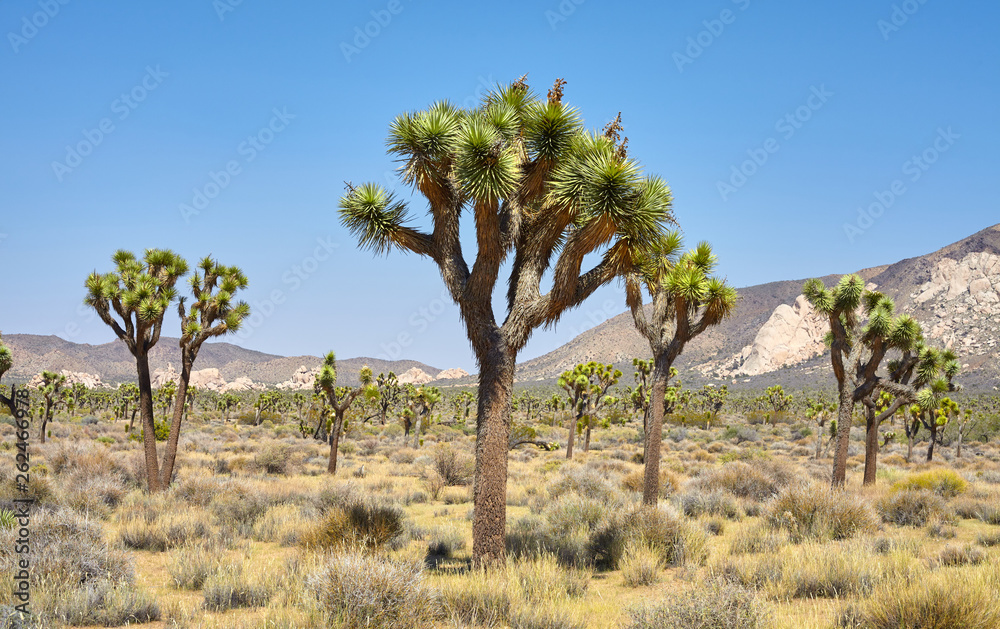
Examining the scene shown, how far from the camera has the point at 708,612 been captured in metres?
5.25

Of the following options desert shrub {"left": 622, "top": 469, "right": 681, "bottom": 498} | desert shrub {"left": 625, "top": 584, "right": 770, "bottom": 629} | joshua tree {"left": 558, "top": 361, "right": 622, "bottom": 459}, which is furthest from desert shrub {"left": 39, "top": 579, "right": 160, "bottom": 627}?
joshua tree {"left": 558, "top": 361, "right": 622, "bottom": 459}

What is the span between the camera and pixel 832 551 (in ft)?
28.6

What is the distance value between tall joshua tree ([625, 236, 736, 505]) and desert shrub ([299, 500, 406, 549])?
6217 mm

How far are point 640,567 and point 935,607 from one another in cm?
426

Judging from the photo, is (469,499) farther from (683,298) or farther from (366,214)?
(366,214)

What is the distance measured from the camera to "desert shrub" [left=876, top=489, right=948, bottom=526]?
14.1m

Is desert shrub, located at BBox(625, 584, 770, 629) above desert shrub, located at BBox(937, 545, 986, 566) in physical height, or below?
above

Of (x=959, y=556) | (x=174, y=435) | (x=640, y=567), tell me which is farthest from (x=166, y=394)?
(x=959, y=556)

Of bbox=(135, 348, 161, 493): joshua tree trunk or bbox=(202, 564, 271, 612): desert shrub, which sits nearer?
bbox=(202, 564, 271, 612): desert shrub

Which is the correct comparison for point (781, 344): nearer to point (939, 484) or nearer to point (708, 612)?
point (939, 484)

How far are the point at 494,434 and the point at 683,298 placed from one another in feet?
21.9

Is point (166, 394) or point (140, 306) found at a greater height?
point (140, 306)

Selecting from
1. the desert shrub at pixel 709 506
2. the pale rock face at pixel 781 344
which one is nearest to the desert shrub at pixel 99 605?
the desert shrub at pixel 709 506

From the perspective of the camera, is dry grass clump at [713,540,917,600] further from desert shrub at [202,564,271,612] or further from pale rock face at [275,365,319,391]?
pale rock face at [275,365,319,391]
